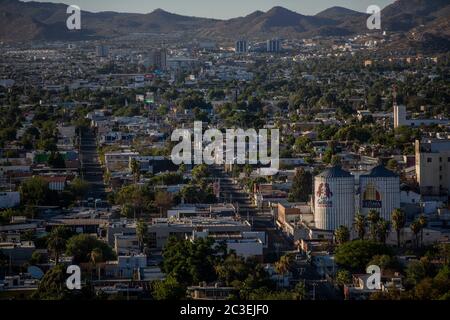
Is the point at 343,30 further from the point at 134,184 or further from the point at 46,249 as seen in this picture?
the point at 46,249

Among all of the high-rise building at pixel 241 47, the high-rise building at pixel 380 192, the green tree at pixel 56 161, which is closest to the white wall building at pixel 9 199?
the green tree at pixel 56 161

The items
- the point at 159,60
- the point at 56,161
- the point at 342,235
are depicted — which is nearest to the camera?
the point at 342,235

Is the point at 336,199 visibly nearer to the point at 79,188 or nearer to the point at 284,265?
the point at 284,265

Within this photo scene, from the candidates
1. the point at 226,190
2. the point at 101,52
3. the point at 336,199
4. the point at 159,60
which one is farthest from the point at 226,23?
the point at 336,199

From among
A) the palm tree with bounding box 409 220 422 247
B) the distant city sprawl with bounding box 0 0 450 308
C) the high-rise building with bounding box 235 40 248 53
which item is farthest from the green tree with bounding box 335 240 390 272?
the high-rise building with bounding box 235 40 248 53

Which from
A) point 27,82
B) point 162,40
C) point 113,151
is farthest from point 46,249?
point 162,40
